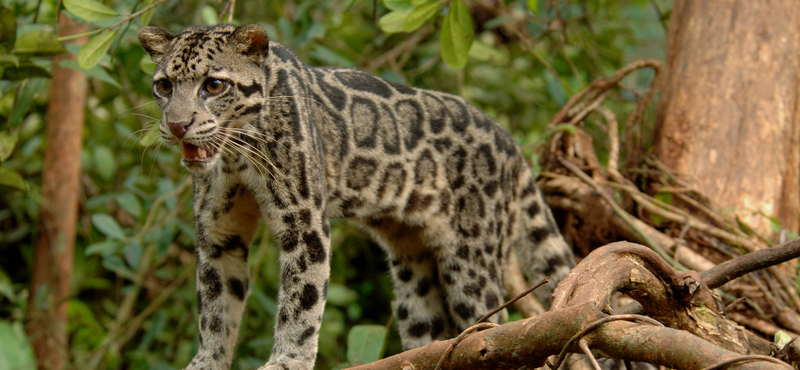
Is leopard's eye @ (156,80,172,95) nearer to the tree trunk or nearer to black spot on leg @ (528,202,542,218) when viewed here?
black spot on leg @ (528,202,542,218)

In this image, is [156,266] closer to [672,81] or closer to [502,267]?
[502,267]

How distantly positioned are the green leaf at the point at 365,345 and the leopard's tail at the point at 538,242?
4.04 feet

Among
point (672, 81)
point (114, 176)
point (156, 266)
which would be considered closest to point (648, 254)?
point (672, 81)

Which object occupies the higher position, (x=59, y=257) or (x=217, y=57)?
(x=217, y=57)

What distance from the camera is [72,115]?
5.90 meters

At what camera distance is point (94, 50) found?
360 centimetres

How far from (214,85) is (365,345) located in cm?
179

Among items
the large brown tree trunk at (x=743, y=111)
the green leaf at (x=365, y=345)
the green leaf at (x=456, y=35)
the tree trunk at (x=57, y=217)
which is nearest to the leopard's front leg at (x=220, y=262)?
the green leaf at (x=365, y=345)

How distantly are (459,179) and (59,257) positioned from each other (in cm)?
380

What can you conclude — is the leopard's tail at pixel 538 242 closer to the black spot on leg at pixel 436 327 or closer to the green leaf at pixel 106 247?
the black spot on leg at pixel 436 327

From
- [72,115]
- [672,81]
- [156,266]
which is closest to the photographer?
[672,81]

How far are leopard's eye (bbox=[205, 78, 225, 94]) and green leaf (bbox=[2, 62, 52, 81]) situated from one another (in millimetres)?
1410

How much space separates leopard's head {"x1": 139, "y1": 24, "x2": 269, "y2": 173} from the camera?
3424 mm

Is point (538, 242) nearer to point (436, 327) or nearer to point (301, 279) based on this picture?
point (436, 327)
